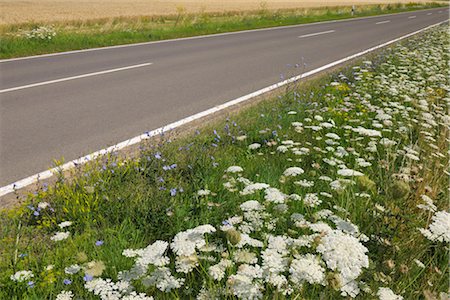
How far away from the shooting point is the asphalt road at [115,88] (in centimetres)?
511

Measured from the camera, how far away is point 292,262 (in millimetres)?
1778

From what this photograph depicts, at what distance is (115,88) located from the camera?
7.74 metres

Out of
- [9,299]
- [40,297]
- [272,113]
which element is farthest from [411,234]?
[272,113]

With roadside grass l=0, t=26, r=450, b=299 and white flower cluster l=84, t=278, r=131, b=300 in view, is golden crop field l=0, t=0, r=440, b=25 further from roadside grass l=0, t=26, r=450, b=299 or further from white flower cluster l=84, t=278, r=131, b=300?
white flower cluster l=84, t=278, r=131, b=300

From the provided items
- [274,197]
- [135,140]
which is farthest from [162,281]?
[135,140]

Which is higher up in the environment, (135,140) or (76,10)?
(76,10)

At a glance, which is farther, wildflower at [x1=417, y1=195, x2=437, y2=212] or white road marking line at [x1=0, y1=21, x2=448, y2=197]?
white road marking line at [x1=0, y1=21, x2=448, y2=197]

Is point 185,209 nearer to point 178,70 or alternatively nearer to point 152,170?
point 152,170

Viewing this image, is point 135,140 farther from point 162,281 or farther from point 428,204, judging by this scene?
point 428,204

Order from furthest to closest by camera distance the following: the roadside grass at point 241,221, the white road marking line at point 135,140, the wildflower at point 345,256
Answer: the white road marking line at point 135,140, the roadside grass at point 241,221, the wildflower at point 345,256

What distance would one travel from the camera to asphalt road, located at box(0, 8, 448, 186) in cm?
511

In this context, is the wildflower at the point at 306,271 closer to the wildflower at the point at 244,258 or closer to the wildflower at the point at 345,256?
the wildflower at the point at 345,256

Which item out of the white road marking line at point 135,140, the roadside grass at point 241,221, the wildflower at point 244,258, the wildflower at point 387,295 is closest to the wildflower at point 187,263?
the roadside grass at point 241,221

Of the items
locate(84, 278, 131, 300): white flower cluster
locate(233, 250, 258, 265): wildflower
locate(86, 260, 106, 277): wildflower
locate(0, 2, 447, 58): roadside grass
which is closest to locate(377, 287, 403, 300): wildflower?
locate(233, 250, 258, 265): wildflower
